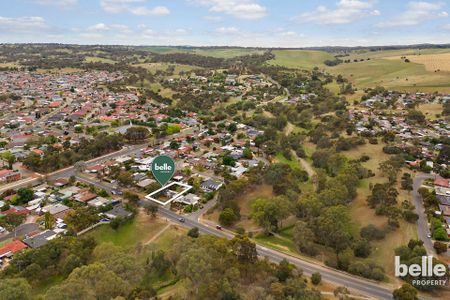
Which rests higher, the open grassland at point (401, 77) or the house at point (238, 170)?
the open grassland at point (401, 77)

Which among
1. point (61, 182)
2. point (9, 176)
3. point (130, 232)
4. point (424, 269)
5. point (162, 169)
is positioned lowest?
point (130, 232)

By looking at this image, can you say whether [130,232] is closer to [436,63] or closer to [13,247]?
[13,247]

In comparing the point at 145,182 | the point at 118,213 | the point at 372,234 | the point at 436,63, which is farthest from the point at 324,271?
the point at 436,63

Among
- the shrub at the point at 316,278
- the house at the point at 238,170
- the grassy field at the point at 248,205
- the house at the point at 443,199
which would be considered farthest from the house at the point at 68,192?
the house at the point at 443,199

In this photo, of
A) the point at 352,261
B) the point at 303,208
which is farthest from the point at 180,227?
the point at 352,261

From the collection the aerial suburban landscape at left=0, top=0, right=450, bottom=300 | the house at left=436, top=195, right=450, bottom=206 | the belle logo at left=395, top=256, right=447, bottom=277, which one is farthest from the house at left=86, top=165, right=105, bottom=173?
the house at left=436, top=195, right=450, bottom=206

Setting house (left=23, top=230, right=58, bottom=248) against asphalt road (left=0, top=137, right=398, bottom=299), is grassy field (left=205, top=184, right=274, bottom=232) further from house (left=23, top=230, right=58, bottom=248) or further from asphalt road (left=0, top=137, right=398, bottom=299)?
house (left=23, top=230, right=58, bottom=248)

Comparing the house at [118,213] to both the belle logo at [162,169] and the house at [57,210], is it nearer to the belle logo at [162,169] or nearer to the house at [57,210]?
the house at [57,210]
